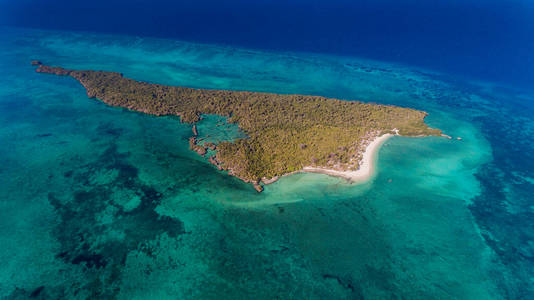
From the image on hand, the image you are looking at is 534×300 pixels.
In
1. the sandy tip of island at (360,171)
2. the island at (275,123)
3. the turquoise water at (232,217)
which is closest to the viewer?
the turquoise water at (232,217)

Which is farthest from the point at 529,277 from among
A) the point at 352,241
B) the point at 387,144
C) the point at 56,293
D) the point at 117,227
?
the point at 56,293

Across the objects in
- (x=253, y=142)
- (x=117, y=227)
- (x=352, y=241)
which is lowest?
(x=117, y=227)

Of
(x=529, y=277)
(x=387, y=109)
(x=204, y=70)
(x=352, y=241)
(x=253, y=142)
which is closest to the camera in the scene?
(x=529, y=277)

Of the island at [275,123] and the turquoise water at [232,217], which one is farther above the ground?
the island at [275,123]

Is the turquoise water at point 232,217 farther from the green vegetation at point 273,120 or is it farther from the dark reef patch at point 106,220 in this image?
the green vegetation at point 273,120

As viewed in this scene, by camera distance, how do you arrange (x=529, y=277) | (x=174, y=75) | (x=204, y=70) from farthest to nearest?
(x=204, y=70), (x=174, y=75), (x=529, y=277)

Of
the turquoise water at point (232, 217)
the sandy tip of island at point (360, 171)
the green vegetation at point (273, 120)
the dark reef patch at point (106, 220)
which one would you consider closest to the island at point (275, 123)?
the green vegetation at point (273, 120)

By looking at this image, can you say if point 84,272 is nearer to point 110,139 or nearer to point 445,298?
point 110,139
